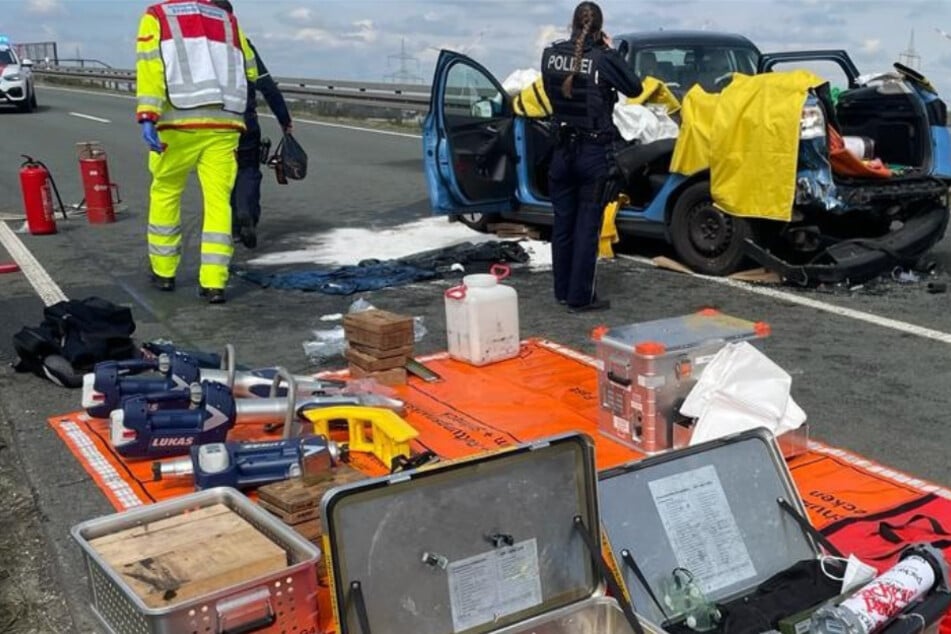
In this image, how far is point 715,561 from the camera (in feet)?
9.75

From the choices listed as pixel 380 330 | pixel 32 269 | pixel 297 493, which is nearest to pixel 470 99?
pixel 380 330

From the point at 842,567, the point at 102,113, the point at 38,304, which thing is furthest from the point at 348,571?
the point at 102,113

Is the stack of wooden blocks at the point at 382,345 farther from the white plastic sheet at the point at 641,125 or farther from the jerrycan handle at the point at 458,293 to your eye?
the white plastic sheet at the point at 641,125

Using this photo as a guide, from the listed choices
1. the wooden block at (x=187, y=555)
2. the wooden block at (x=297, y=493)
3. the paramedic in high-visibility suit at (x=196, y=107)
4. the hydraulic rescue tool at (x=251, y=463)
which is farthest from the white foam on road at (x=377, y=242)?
the wooden block at (x=187, y=555)

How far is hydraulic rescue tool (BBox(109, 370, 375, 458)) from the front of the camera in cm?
414

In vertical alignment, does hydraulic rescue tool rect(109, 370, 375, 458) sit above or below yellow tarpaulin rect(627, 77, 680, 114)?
below

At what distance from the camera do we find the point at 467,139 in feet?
27.2

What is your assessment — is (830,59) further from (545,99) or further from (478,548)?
(478,548)

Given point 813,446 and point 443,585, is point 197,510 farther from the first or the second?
point 813,446

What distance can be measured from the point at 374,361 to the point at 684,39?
4895 millimetres

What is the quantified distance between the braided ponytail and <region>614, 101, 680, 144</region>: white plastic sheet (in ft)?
5.15

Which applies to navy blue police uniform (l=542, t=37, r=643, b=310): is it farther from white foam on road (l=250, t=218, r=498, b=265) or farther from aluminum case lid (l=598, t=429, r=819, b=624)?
aluminum case lid (l=598, t=429, r=819, b=624)

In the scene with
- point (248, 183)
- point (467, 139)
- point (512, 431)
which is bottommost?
point (512, 431)

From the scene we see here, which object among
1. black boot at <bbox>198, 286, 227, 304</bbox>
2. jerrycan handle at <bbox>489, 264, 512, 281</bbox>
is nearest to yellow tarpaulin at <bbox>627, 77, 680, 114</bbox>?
jerrycan handle at <bbox>489, 264, 512, 281</bbox>
